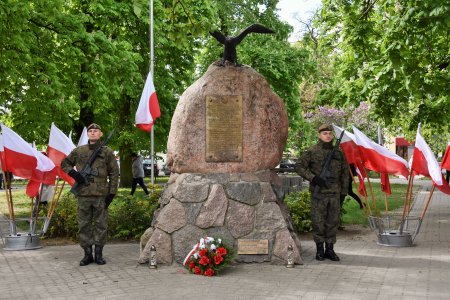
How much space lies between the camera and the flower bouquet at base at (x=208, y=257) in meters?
7.08

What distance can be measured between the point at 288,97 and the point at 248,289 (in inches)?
800

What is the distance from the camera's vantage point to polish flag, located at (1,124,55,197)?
9.20 meters

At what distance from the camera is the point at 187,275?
7.12 meters

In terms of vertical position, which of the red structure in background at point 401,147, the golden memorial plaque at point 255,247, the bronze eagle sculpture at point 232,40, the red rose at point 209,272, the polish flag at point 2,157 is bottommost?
the red rose at point 209,272

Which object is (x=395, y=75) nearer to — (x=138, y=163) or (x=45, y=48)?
(x=45, y=48)

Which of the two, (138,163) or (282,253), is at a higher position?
(138,163)

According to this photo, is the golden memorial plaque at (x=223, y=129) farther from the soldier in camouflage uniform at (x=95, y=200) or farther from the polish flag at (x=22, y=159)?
the polish flag at (x=22, y=159)

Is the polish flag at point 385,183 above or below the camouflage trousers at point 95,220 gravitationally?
above

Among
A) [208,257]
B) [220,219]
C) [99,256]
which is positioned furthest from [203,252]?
[99,256]

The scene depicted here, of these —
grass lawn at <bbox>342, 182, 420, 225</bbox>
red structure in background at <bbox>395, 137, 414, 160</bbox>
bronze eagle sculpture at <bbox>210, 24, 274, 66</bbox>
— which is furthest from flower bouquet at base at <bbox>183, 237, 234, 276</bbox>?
red structure in background at <bbox>395, 137, 414, 160</bbox>

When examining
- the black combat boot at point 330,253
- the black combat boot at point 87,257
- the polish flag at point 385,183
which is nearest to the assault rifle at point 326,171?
the black combat boot at point 330,253

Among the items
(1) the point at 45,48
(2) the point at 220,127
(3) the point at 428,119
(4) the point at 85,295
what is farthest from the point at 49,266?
(3) the point at 428,119

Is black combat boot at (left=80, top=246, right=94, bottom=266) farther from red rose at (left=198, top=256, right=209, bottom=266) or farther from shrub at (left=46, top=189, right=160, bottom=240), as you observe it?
shrub at (left=46, top=189, right=160, bottom=240)

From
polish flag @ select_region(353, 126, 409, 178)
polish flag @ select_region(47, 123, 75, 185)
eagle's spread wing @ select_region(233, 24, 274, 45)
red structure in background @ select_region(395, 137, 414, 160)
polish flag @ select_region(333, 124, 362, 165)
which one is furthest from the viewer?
red structure in background @ select_region(395, 137, 414, 160)
